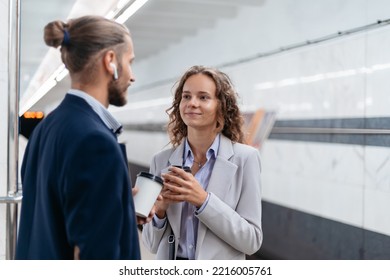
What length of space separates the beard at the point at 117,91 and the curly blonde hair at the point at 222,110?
573 mm

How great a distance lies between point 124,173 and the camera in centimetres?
138

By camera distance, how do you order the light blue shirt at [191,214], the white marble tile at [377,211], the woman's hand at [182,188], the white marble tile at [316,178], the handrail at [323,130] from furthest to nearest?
the white marble tile at [316,178] < the handrail at [323,130] < the white marble tile at [377,211] < the light blue shirt at [191,214] < the woman's hand at [182,188]

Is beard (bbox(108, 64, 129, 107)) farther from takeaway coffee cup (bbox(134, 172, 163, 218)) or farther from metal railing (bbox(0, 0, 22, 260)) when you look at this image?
metal railing (bbox(0, 0, 22, 260))

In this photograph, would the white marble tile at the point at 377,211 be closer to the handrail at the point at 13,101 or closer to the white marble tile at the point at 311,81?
the white marble tile at the point at 311,81

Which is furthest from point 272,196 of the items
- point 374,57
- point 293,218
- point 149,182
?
point 149,182

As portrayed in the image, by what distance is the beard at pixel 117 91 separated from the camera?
1.46m

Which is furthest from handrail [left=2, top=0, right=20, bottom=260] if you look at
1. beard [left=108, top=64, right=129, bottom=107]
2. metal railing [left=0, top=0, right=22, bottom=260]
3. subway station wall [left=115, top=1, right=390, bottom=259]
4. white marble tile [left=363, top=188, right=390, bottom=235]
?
white marble tile [left=363, top=188, right=390, bottom=235]

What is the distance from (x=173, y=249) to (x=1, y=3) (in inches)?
57.9

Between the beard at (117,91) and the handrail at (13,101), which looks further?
the handrail at (13,101)

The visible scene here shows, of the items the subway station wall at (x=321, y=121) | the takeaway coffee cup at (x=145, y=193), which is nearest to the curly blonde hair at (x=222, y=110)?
the takeaway coffee cup at (x=145, y=193)

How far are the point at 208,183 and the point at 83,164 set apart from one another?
74cm

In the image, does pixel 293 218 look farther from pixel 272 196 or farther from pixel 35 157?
pixel 35 157

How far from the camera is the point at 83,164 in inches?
51.6

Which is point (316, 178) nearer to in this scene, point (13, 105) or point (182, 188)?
point (13, 105)
